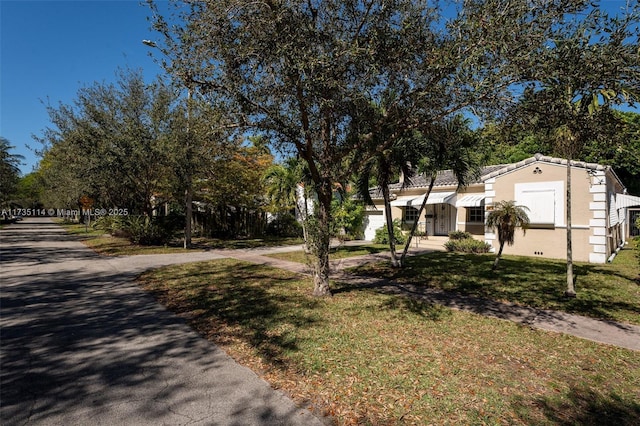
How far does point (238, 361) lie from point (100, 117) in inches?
636

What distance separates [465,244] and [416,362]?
1380cm

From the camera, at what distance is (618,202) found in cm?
1677

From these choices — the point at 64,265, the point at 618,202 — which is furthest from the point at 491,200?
the point at 64,265

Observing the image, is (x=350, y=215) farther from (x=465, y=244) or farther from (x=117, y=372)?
(x=117, y=372)

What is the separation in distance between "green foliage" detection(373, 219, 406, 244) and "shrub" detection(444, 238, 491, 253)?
359 centimetres

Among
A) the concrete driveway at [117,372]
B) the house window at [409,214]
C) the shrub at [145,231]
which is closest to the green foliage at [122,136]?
the shrub at [145,231]

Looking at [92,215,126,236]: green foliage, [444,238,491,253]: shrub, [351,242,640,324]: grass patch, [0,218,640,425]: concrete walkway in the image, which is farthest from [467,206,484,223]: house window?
[92,215,126,236]: green foliage

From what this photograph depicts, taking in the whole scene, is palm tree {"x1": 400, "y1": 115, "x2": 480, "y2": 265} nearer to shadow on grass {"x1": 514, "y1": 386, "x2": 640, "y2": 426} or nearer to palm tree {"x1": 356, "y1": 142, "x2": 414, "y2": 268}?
palm tree {"x1": 356, "y1": 142, "x2": 414, "y2": 268}

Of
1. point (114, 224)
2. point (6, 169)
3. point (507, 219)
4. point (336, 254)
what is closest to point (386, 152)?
point (507, 219)

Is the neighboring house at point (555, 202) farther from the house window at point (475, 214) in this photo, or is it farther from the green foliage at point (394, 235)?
the green foliage at point (394, 235)

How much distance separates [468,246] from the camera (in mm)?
17016

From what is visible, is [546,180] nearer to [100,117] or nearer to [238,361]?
[238,361]

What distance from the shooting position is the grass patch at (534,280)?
309 inches

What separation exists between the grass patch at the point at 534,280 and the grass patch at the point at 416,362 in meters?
2.35
